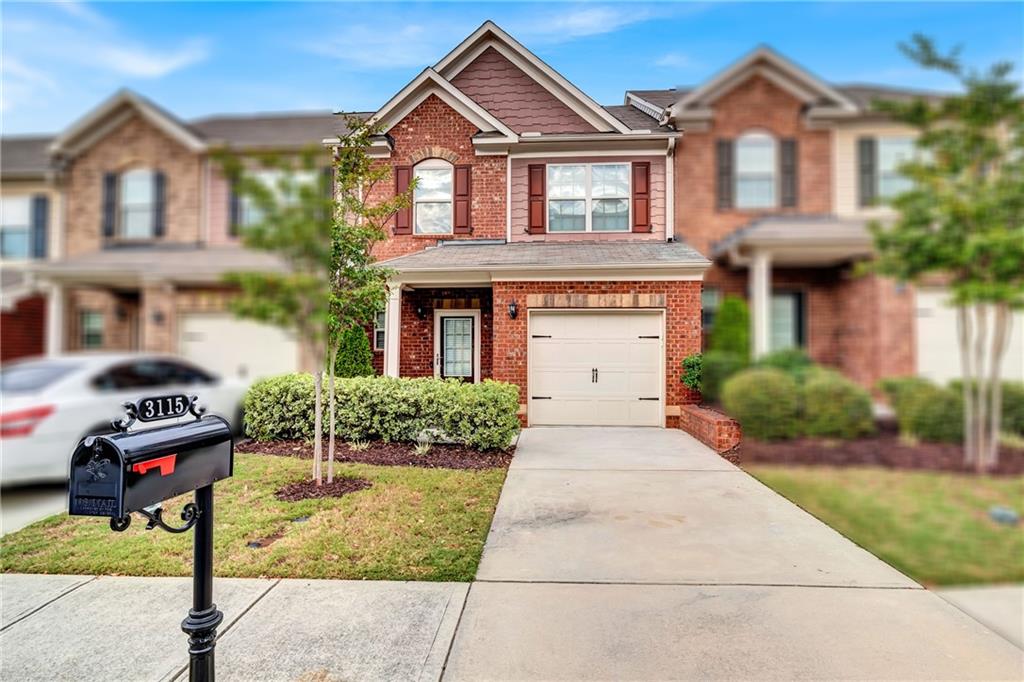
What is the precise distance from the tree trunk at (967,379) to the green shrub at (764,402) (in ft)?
0.98

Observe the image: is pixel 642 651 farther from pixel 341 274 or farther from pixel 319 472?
pixel 341 274

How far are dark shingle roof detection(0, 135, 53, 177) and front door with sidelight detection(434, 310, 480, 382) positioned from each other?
1492 millimetres

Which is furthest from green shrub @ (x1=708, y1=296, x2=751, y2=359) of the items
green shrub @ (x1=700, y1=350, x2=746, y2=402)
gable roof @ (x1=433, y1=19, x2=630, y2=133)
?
gable roof @ (x1=433, y1=19, x2=630, y2=133)

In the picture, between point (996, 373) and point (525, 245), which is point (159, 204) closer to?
point (525, 245)

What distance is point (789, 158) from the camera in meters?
1.31

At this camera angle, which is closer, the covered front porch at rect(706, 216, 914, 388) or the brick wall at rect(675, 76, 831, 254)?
the covered front porch at rect(706, 216, 914, 388)

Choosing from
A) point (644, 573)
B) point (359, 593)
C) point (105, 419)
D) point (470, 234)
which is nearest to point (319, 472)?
point (359, 593)

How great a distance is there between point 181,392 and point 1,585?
1784 millimetres

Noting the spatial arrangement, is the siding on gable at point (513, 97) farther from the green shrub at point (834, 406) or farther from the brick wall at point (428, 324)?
the green shrub at point (834, 406)

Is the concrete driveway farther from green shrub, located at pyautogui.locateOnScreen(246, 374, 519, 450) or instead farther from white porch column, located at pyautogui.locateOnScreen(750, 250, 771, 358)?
white porch column, located at pyautogui.locateOnScreen(750, 250, 771, 358)

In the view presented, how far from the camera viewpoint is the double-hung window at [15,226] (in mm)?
1510

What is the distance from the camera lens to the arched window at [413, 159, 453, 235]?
7.64 ft

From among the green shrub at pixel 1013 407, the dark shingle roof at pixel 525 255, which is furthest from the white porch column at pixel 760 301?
the dark shingle roof at pixel 525 255

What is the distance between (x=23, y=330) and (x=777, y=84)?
7.51 feet
